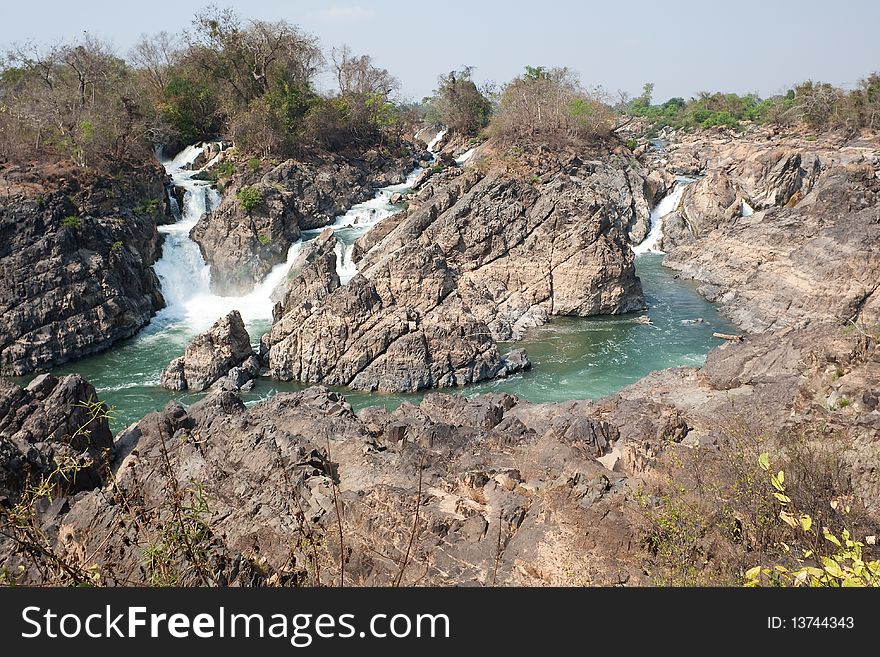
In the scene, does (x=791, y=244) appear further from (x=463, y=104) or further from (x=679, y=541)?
(x=463, y=104)

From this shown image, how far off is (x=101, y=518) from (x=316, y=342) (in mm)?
13836

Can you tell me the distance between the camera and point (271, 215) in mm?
34188

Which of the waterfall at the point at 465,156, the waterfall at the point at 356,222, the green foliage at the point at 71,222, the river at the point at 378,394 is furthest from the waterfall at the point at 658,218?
the green foliage at the point at 71,222

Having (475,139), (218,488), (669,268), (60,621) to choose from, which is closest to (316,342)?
(218,488)

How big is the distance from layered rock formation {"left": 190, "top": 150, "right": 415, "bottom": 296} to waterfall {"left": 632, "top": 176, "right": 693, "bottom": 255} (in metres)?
18.0

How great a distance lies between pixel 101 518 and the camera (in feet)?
28.5

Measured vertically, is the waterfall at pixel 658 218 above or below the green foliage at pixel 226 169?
below

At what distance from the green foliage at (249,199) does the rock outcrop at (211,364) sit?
43.1 feet

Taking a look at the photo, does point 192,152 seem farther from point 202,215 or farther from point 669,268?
point 669,268

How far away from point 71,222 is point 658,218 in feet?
108

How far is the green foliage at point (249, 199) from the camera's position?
33.7 meters

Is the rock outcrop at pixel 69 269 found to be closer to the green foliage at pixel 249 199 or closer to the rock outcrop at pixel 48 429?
the green foliage at pixel 249 199

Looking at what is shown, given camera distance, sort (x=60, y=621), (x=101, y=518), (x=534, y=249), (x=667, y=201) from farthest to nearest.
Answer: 1. (x=667, y=201)
2. (x=534, y=249)
3. (x=101, y=518)
4. (x=60, y=621)

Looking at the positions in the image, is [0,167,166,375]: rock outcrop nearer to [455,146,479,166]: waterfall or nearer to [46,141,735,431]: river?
[46,141,735,431]: river
